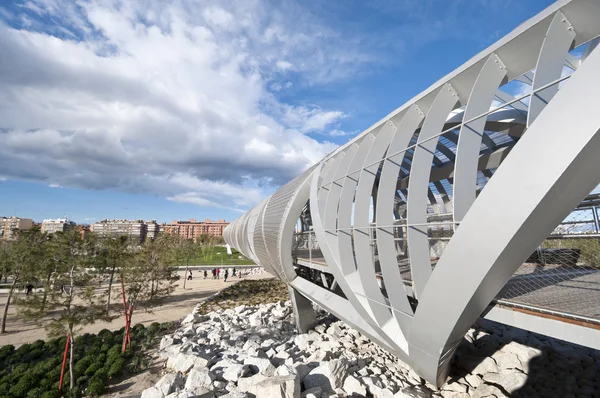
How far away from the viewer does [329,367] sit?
25.1 feet

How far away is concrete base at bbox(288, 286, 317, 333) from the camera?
12281 millimetres

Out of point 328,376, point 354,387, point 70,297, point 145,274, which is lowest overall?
point 354,387

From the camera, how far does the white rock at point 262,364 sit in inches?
315

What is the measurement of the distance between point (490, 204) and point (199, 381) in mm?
7767

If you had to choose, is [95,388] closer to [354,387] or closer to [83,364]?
[83,364]

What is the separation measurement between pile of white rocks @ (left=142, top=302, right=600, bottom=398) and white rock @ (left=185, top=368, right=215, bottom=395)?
2 cm

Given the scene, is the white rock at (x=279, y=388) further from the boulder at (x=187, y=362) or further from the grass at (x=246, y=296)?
the grass at (x=246, y=296)

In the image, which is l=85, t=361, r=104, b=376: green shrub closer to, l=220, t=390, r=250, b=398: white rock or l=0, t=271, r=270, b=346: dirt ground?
l=0, t=271, r=270, b=346: dirt ground

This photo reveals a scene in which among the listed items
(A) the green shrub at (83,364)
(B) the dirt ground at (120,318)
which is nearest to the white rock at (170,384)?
(A) the green shrub at (83,364)

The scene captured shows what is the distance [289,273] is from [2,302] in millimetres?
24150

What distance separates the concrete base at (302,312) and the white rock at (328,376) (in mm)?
4361

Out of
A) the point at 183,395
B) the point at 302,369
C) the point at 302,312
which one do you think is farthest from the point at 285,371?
the point at 302,312

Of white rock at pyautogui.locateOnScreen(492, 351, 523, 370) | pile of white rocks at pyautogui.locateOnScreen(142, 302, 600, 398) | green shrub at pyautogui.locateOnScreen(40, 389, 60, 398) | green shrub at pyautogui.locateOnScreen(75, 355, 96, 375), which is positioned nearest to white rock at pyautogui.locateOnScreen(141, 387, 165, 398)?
pile of white rocks at pyautogui.locateOnScreen(142, 302, 600, 398)

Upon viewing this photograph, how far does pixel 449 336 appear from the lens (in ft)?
15.4
